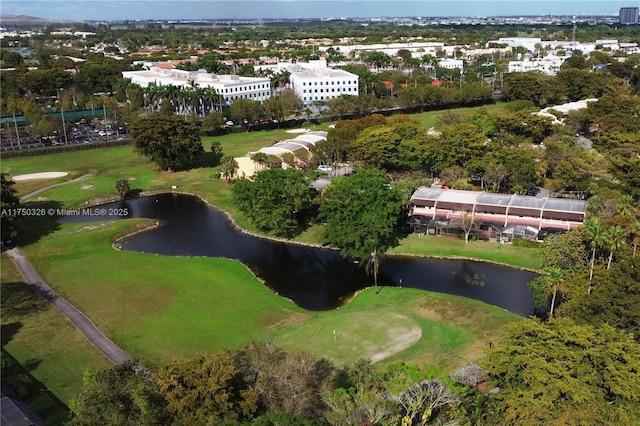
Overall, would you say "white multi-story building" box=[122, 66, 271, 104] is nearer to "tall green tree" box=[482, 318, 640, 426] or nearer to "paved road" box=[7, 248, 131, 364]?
"paved road" box=[7, 248, 131, 364]

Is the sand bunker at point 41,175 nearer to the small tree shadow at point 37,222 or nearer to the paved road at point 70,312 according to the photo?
the small tree shadow at point 37,222

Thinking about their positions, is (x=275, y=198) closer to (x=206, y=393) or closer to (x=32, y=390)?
(x=32, y=390)

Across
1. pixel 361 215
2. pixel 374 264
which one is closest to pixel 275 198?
pixel 361 215

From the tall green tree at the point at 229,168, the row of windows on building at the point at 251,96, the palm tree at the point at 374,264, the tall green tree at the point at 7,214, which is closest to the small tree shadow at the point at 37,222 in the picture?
the tall green tree at the point at 7,214

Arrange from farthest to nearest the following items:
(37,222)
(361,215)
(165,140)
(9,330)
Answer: (165,140)
(37,222)
(361,215)
(9,330)

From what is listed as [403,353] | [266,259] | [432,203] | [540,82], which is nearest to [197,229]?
[266,259]

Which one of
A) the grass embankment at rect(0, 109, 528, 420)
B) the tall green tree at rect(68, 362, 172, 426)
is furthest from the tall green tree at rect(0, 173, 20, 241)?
the tall green tree at rect(68, 362, 172, 426)

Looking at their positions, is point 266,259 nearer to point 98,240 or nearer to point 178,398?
point 98,240
